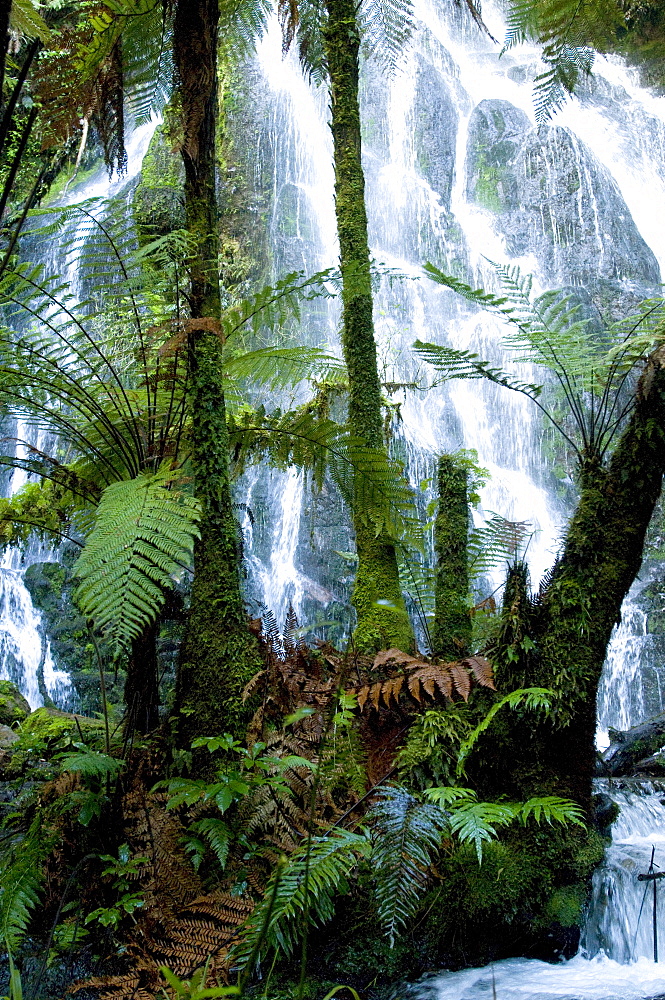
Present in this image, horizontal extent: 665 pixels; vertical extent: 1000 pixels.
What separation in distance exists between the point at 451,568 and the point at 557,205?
1295 centimetres

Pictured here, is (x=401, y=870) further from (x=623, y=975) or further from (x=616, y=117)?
(x=616, y=117)

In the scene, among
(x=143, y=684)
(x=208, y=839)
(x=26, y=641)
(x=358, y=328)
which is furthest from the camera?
(x=26, y=641)

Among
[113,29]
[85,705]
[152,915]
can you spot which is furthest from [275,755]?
[85,705]

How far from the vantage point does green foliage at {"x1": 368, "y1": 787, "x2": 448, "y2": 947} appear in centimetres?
200

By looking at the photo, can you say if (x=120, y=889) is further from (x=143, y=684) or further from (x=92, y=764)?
(x=143, y=684)

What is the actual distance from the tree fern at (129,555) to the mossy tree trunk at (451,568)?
1.37m

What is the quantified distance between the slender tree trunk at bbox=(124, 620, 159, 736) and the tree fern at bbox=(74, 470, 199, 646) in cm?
50

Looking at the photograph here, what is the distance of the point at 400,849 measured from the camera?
204 centimetres

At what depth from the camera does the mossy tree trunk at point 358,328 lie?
11.4 ft

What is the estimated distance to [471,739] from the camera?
96.5 inches

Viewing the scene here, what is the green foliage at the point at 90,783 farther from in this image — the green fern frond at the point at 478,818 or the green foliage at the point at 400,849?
the green fern frond at the point at 478,818

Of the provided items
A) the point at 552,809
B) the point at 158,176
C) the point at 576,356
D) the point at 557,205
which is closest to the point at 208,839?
the point at 552,809

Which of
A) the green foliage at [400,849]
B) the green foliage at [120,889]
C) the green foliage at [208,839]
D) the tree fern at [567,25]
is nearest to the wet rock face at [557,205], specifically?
the tree fern at [567,25]

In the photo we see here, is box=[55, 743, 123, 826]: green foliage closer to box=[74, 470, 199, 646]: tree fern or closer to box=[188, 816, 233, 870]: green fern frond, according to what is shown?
box=[188, 816, 233, 870]: green fern frond
